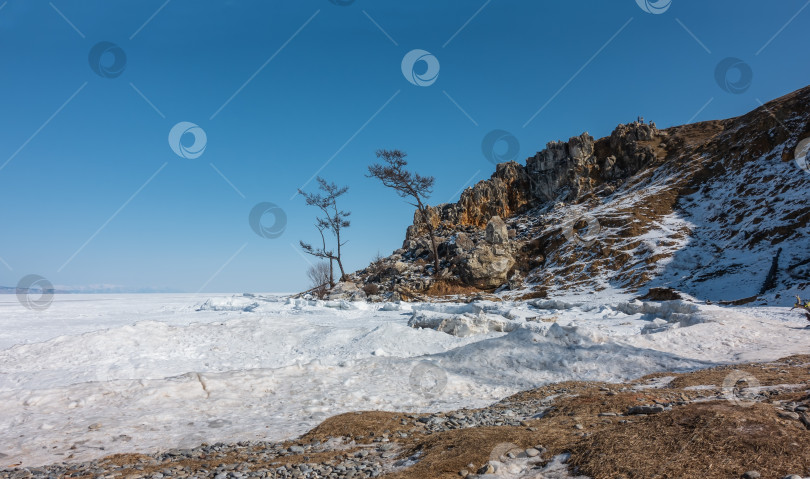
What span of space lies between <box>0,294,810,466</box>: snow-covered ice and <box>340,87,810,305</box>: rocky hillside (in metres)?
8.51

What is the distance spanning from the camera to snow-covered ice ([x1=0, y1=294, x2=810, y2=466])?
6.98 metres

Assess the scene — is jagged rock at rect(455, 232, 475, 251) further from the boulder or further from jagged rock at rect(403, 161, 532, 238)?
jagged rock at rect(403, 161, 532, 238)

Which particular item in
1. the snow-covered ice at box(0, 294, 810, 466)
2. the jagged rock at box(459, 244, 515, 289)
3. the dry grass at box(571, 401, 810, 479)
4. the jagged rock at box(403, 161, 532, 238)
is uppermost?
the jagged rock at box(403, 161, 532, 238)

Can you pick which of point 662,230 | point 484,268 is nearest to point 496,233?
point 484,268

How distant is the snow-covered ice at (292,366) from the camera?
6.98 meters

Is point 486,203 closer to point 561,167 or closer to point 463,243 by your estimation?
point 561,167

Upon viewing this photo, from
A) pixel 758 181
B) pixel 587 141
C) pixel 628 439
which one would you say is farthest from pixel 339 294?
pixel 587 141

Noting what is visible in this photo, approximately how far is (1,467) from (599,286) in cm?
2796

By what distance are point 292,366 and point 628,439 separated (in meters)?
7.82

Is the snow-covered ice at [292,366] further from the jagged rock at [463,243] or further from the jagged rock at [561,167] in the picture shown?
the jagged rock at [561,167]

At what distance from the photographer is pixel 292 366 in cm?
991

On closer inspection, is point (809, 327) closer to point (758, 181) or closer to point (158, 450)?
point (158, 450)

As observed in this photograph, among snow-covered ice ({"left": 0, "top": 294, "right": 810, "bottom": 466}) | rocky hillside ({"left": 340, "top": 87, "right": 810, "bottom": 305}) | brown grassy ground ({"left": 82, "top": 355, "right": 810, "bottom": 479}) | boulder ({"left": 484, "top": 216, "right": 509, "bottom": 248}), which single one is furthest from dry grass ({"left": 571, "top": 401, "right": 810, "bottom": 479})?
boulder ({"left": 484, "top": 216, "right": 509, "bottom": 248})

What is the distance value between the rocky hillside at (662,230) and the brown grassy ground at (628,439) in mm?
17523
